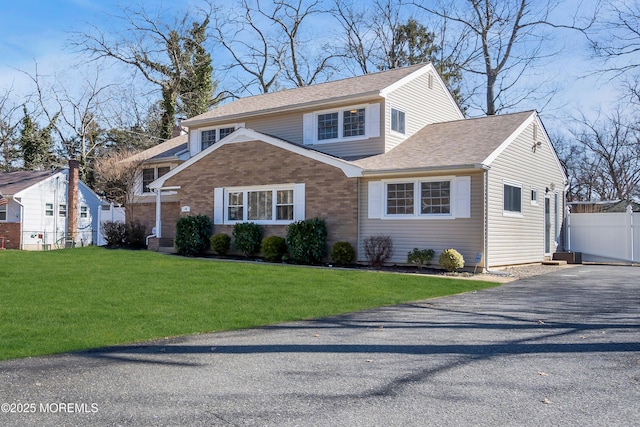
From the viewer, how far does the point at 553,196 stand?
21.3 meters

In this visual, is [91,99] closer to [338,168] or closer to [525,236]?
[338,168]

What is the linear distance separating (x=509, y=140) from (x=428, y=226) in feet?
12.4

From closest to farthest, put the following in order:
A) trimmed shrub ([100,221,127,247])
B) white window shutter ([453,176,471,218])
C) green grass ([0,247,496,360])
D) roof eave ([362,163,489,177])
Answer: green grass ([0,247,496,360])
roof eave ([362,163,489,177])
white window shutter ([453,176,471,218])
trimmed shrub ([100,221,127,247])

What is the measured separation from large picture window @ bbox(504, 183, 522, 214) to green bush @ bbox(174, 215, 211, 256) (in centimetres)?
1002

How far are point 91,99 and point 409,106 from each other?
2857 centimetres

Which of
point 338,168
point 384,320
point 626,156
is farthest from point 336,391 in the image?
point 626,156

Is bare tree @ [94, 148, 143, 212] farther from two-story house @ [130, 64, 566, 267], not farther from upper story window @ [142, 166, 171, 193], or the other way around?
two-story house @ [130, 64, 566, 267]

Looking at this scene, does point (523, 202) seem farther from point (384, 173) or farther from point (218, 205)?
point (218, 205)

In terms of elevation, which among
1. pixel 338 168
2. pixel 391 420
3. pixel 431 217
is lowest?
pixel 391 420

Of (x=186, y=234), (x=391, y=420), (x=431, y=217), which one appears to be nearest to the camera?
(x=391, y=420)

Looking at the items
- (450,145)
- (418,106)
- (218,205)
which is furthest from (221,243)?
(418,106)

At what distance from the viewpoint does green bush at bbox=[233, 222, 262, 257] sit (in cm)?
1878

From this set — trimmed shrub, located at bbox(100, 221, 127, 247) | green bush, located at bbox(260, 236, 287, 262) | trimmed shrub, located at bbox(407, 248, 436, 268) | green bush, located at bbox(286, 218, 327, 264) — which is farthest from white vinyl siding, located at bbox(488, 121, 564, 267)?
trimmed shrub, located at bbox(100, 221, 127, 247)

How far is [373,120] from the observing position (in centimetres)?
1881
